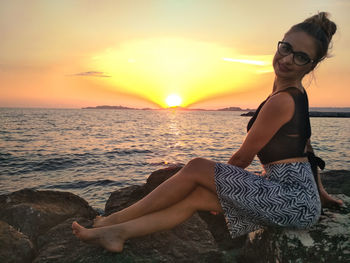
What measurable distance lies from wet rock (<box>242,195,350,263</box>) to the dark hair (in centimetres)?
177

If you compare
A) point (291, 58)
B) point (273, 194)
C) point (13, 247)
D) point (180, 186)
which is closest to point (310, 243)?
point (273, 194)

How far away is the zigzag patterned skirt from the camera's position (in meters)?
2.58

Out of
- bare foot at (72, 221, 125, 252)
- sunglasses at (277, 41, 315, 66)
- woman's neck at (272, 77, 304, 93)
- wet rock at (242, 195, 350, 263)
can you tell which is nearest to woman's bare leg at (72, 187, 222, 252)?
bare foot at (72, 221, 125, 252)

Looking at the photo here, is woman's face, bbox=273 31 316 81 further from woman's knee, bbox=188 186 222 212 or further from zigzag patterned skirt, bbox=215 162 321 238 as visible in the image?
woman's knee, bbox=188 186 222 212

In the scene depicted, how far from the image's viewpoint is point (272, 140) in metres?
2.73

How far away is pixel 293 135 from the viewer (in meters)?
2.69

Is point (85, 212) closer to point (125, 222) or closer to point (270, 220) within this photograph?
point (125, 222)

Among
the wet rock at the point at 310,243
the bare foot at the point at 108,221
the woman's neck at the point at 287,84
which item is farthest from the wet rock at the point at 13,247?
the woman's neck at the point at 287,84

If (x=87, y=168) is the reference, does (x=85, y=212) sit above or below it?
above

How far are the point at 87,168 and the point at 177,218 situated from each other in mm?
10253

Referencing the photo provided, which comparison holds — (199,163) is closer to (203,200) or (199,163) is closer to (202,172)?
(202,172)

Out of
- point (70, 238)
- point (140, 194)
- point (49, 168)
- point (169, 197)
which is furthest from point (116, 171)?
point (169, 197)

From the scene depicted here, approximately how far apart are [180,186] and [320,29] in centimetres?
212

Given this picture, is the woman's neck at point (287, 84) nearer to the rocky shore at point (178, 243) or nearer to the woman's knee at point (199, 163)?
the woman's knee at point (199, 163)
